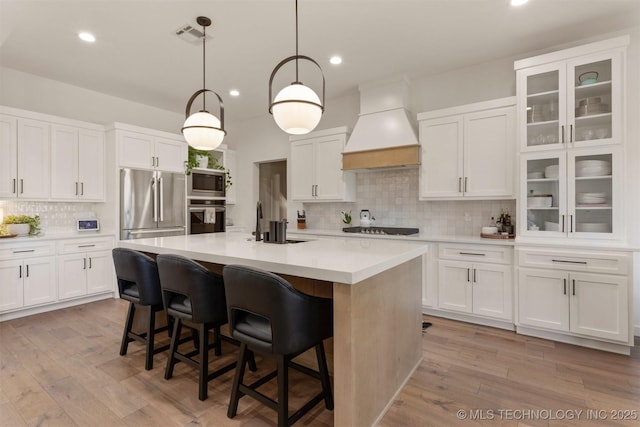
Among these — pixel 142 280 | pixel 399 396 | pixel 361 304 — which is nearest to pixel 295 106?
pixel 361 304

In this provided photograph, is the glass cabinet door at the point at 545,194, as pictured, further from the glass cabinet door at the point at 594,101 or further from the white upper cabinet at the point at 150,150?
the white upper cabinet at the point at 150,150

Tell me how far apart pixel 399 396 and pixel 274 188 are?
465cm

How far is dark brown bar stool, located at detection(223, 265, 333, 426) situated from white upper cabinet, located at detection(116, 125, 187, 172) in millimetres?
3565

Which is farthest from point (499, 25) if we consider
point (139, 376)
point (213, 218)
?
point (213, 218)

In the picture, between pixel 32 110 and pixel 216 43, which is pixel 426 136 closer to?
pixel 216 43

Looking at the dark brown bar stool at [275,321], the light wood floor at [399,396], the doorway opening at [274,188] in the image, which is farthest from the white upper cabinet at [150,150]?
the dark brown bar stool at [275,321]

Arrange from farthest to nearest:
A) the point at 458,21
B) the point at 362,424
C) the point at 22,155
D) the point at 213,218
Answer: the point at 213,218, the point at 22,155, the point at 458,21, the point at 362,424

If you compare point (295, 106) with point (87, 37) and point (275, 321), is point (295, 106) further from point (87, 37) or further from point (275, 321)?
point (87, 37)

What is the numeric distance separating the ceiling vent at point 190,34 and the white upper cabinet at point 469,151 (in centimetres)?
253

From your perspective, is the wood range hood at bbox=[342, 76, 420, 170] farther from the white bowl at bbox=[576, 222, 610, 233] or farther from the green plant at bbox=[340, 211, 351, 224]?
the white bowl at bbox=[576, 222, 610, 233]

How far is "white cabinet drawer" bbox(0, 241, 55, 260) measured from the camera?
3441mm

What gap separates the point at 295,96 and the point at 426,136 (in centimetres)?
228

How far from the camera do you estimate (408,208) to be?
4305 millimetres

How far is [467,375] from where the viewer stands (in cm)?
234
